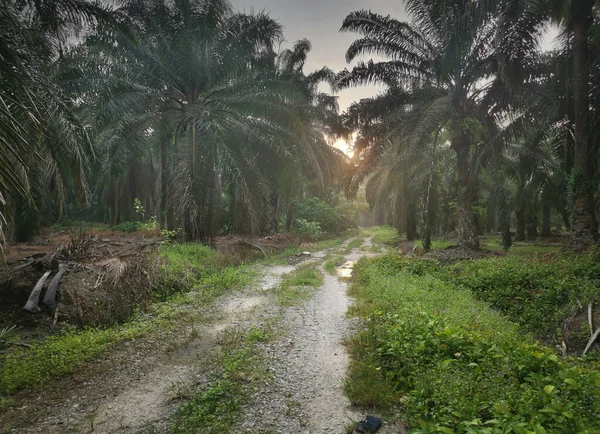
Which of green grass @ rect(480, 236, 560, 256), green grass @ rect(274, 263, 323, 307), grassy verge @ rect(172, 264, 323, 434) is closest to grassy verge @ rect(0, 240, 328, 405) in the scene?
green grass @ rect(274, 263, 323, 307)

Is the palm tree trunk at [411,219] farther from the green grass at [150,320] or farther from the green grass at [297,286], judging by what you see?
the green grass at [150,320]

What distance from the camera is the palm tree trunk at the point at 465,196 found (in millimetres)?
13852

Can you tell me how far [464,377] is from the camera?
3314 mm

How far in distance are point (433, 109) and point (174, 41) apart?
1033cm

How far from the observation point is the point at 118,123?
464 inches

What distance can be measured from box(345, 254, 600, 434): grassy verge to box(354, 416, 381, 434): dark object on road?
314mm

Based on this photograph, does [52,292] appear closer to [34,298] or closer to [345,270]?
[34,298]

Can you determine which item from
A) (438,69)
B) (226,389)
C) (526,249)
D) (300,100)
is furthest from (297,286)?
(526,249)

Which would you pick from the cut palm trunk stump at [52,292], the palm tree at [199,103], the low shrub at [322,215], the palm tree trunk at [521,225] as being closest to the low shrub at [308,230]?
the low shrub at [322,215]

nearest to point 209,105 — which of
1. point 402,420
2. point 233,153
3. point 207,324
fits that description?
point 233,153

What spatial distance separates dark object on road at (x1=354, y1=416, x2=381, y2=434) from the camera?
3098 millimetres

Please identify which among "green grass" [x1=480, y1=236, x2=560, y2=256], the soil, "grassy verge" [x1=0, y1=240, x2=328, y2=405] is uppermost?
"green grass" [x1=480, y1=236, x2=560, y2=256]

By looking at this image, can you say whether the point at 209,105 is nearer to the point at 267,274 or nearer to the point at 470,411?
the point at 267,274

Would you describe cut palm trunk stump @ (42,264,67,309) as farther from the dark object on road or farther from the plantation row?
the dark object on road
